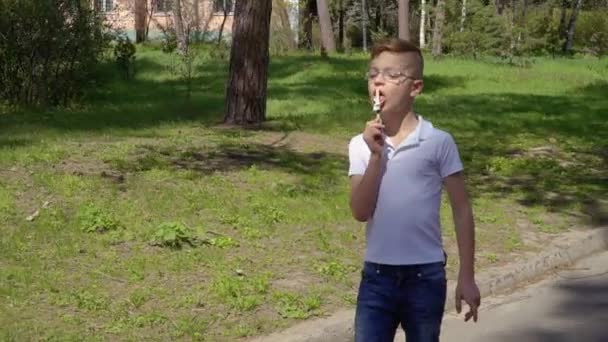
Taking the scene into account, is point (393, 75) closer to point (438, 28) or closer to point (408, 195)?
point (408, 195)

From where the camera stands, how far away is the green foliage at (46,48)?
15.6 metres

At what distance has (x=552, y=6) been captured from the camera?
5256 centimetres

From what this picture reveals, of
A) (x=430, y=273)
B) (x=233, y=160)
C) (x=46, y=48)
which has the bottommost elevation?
(x=233, y=160)

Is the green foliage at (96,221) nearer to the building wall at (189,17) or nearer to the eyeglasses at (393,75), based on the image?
the eyeglasses at (393,75)

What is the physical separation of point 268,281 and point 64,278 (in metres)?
1.39

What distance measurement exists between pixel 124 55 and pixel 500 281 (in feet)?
48.7

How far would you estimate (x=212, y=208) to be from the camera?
30.4 ft

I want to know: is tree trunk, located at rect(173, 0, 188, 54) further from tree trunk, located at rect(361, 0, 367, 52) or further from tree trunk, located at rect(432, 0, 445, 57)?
tree trunk, located at rect(361, 0, 367, 52)

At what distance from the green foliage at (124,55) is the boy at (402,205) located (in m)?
17.0

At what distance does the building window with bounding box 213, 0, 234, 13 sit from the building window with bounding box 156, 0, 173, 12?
6.06 ft

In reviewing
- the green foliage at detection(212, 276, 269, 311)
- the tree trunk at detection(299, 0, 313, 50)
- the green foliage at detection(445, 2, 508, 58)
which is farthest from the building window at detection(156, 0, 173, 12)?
the green foliage at detection(212, 276, 269, 311)

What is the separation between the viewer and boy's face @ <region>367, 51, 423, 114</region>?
421 cm

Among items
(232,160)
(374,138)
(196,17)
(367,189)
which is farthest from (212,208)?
(196,17)

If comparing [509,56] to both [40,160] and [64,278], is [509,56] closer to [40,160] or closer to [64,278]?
[40,160]
